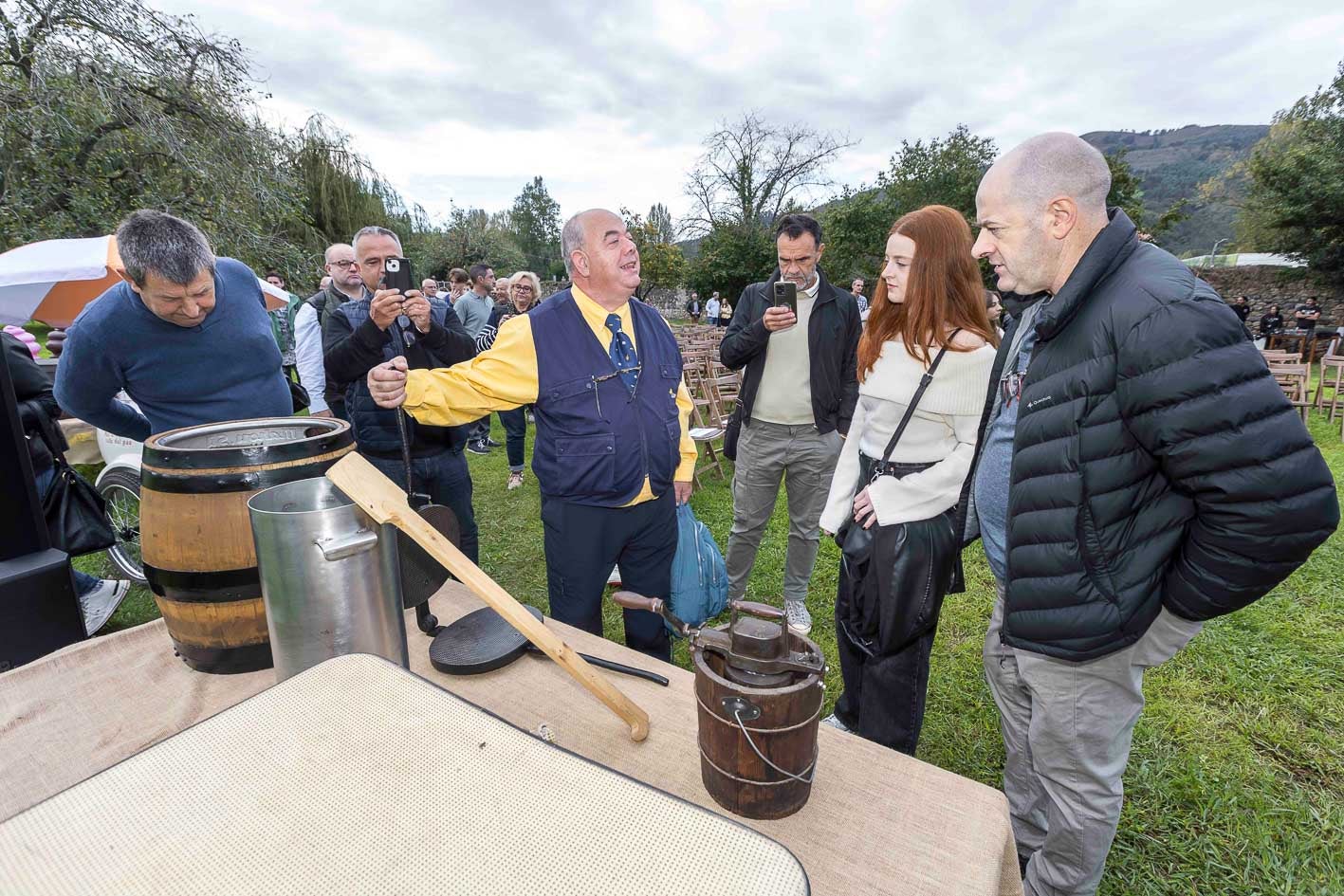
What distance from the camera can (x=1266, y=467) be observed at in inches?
50.2

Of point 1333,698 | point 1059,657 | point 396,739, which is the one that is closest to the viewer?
point 396,739

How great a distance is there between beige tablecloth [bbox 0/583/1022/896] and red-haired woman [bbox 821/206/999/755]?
105cm

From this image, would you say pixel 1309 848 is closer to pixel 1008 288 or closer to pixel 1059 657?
pixel 1059 657

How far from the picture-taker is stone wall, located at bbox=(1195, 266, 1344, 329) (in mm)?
19484

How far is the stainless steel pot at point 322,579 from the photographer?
3.48 feet

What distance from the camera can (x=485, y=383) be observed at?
6.89 feet

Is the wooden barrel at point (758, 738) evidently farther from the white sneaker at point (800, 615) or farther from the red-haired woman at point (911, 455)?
the white sneaker at point (800, 615)

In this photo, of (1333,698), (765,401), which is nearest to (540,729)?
(765,401)

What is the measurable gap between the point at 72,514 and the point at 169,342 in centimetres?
111

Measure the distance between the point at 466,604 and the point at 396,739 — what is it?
99cm

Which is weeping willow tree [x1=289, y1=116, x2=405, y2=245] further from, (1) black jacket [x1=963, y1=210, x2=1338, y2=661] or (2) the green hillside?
(2) the green hillside

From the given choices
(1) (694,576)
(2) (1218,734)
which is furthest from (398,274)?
(2) (1218,734)

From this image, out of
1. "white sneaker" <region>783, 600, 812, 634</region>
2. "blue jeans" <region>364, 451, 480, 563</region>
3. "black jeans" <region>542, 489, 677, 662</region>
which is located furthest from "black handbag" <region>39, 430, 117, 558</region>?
"white sneaker" <region>783, 600, 812, 634</region>

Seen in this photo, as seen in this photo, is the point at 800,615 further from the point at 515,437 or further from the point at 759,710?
the point at 515,437
